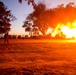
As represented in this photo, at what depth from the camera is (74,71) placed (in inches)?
552

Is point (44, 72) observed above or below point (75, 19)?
below

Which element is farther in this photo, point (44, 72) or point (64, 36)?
point (64, 36)

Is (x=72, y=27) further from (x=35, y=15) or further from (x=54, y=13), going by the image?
(x=35, y=15)

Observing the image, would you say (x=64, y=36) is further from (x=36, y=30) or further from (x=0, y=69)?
(x=0, y=69)

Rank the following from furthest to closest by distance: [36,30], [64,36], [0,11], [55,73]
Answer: [36,30] → [64,36] → [0,11] → [55,73]

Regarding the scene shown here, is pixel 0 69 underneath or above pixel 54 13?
underneath

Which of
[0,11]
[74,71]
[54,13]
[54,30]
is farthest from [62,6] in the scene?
[74,71]

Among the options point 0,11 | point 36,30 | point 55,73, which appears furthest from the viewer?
point 36,30

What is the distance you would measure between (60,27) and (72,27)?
3.87 metres

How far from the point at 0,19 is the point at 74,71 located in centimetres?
3811

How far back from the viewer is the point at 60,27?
70938 mm

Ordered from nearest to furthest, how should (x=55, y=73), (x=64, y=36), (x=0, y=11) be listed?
(x=55, y=73) → (x=0, y=11) → (x=64, y=36)

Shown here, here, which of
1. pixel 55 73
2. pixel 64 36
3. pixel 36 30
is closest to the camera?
pixel 55 73

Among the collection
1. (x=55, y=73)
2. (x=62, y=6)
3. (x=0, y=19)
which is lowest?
(x=55, y=73)
